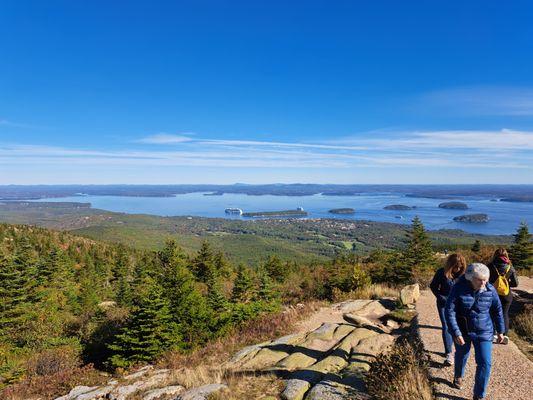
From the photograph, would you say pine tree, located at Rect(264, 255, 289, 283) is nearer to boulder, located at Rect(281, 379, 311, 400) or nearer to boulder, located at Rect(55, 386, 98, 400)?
boulder, located at Rect(55, 386, 98, 400)

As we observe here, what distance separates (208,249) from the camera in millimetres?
33844

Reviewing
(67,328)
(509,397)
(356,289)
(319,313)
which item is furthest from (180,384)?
(67,328)

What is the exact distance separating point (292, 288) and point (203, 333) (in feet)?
31.4

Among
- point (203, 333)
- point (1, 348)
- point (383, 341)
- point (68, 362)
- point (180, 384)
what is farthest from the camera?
point (1, 348)

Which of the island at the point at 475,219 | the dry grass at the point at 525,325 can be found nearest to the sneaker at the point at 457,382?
the dry grass at the point at 525,325

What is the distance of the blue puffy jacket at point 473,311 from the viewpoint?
15.1 feet

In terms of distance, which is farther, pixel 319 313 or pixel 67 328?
pixel 67 328

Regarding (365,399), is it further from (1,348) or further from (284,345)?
(1,348)

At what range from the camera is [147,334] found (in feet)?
35.5

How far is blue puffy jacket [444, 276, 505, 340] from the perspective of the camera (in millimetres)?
4598

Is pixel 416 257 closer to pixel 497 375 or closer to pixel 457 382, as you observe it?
pixel 497 375

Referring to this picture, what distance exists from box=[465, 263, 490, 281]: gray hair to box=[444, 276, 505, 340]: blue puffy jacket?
224 mm

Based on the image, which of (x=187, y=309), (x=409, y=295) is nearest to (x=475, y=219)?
(x=409, y=295)

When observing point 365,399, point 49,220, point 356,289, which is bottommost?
point 49,220
